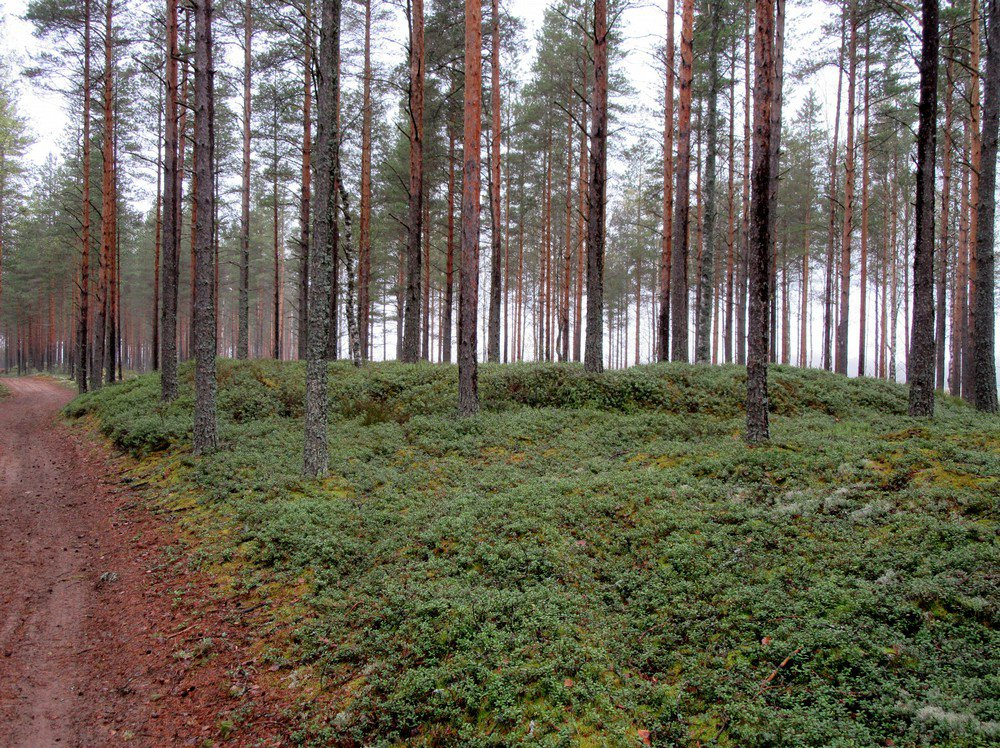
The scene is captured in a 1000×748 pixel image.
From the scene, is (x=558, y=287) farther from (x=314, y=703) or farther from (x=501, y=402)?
(x=314, y=703)

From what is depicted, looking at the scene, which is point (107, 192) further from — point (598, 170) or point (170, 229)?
point (598, 170)

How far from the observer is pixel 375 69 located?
18250mm

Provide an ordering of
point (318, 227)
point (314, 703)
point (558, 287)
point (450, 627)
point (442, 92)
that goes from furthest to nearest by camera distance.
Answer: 1. point (558, 287)
2. point (442, 92)
3. point (318, 227)
4. point (450, 627)
5. point (314, 703)

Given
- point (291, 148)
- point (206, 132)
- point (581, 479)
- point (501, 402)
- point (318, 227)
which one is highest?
point (291, 148)

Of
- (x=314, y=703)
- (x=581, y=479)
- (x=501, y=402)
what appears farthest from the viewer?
(x=501, y=402)

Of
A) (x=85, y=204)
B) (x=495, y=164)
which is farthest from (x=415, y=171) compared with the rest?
(x=85, y=204)

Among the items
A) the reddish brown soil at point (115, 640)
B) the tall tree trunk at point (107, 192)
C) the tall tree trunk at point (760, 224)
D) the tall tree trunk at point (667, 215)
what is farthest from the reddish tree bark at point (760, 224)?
the tall tree trunk at point (107, 192)

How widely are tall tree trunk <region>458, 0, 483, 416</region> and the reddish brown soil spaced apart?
650cm

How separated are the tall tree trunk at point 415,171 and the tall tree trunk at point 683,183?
8.11 metres

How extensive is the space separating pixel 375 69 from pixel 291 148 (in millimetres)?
6080

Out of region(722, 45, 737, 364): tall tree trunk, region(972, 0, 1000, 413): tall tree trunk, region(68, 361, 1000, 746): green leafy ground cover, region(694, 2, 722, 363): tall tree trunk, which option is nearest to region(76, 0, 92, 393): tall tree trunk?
region(68, 361, 1000, 746): green leafy ground cover

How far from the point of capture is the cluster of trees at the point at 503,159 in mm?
9938

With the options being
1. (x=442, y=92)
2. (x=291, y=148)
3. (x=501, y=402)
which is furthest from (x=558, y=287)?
(x=501, y=402)

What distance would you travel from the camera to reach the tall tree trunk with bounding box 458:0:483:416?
432 inches
